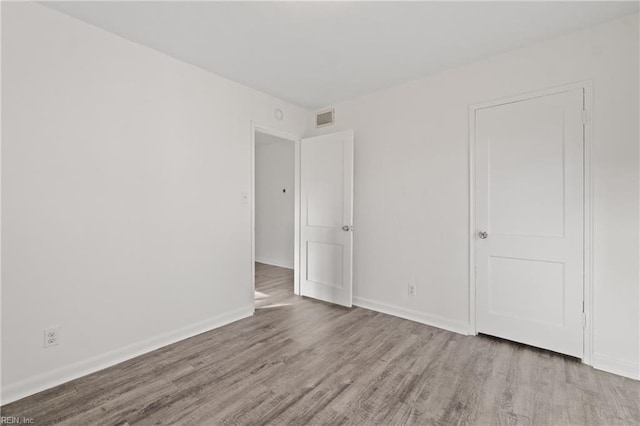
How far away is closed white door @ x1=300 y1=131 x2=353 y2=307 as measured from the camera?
354 centimetres

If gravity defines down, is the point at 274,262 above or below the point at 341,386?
above

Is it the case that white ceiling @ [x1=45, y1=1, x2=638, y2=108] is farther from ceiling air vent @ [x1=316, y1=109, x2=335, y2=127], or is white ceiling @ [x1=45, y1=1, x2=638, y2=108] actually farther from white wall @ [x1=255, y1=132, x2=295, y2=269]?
white wall @ [x1=255, y1=132, x2=295, y2=269]

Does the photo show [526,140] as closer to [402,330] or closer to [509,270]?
[509,270]

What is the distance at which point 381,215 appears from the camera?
344 centimetres

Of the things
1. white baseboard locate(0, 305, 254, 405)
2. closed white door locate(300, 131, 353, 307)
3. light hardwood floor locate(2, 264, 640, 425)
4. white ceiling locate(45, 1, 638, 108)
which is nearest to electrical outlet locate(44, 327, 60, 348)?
white baseboard locate(0, 305, 254, 405)

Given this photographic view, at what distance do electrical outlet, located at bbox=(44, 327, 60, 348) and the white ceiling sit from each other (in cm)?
218

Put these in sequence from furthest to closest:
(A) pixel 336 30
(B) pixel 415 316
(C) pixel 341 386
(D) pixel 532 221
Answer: (B) pixel 415 316, (D) pixel 532 221, (A) pixel 336 30, (C) pixel 341 386

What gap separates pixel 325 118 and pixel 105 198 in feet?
8.71

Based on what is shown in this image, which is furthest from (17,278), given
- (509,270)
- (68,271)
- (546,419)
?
(509,270)

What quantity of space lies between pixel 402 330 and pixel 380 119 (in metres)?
2.30

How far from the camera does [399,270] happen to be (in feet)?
10.8

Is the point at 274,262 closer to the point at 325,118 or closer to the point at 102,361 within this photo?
the point at 325,118

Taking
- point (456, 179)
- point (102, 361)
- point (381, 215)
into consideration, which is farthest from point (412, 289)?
point (102, 361)

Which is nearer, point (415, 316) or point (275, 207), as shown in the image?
point (415, 316)
